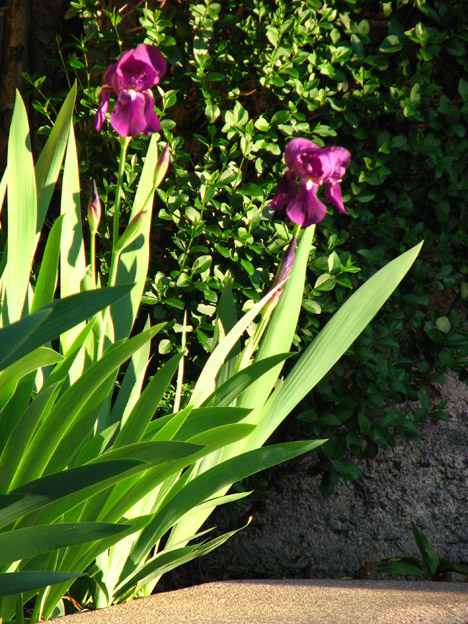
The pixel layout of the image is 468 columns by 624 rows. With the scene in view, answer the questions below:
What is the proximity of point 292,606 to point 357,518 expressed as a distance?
105 centimetres

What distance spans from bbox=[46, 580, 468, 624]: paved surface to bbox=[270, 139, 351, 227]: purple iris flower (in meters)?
0.74

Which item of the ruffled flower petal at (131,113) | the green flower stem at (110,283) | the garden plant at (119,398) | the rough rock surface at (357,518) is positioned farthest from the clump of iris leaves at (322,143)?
the ruffled flower petal at (131,113)

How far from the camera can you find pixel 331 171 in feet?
4.21

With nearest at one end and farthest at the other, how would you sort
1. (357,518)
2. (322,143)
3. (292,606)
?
1. (292,606)
2. (322,143)
3. (357,518)

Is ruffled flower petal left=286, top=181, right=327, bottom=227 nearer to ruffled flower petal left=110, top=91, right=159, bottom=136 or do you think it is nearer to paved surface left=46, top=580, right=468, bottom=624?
ruffled flower petal left=110, top=91, right=159, bottom=136

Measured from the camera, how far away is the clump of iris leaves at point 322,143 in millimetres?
1911

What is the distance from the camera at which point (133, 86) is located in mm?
1291

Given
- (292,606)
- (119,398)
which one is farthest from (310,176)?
(292,606)

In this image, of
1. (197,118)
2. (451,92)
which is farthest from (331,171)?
(451,92)

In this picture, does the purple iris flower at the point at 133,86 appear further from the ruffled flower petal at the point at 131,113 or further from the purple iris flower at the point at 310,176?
the purple iris flower at the point at 310,176

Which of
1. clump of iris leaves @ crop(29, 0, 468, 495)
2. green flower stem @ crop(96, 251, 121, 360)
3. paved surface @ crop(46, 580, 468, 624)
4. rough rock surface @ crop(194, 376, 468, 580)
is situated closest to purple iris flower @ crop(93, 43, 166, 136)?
green flower stem @ crop(96, 251, 121, 360)

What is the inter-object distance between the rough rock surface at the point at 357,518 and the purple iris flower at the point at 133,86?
1.34 metres

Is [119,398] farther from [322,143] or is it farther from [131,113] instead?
[322,143]

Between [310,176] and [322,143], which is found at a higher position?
[310,176]
